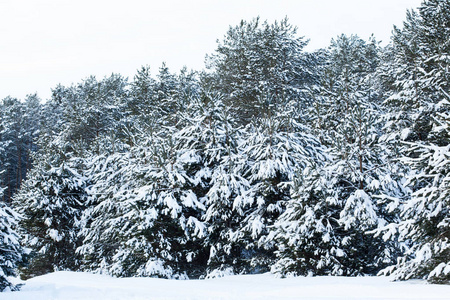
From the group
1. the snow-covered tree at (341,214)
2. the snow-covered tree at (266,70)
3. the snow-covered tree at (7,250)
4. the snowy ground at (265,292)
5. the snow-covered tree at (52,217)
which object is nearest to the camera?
the snowy ground at (265,292)

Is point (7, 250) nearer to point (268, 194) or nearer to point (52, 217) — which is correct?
point (268, 194)

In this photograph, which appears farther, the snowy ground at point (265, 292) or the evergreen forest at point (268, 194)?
the evergreen forest at point (268, 194)

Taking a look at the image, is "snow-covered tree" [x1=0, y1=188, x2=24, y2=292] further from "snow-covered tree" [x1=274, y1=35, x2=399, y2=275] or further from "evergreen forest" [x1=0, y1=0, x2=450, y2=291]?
"snow-covered tree" [x1=274, y1=35, x2=399, y2=275]

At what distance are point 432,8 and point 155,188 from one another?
1911cm

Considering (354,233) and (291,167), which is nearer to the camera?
(354,233)

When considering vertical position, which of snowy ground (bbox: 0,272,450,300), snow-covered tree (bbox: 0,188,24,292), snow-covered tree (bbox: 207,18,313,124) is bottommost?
snowy ground (bbox: 0,272,450,300)

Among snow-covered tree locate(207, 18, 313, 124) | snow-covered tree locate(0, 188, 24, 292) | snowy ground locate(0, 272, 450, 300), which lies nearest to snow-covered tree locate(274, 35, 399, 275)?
snowy ground locate(0, 272, 450, 300)

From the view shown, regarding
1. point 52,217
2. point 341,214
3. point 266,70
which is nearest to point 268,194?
point 341,214

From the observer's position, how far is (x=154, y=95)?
110 ft

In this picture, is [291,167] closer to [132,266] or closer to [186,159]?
[186,159]

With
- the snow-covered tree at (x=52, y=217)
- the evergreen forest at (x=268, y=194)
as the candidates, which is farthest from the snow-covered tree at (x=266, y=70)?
the snow-covered tree at (x=52, y=217)

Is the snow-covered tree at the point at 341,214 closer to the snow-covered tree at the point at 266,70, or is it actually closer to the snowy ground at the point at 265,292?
the snowy ground at the point at 265,292

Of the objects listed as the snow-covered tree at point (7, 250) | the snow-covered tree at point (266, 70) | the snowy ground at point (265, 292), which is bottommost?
the snowy ground at point (265, 292)

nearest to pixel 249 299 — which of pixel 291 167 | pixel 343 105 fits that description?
pixel 291 167
